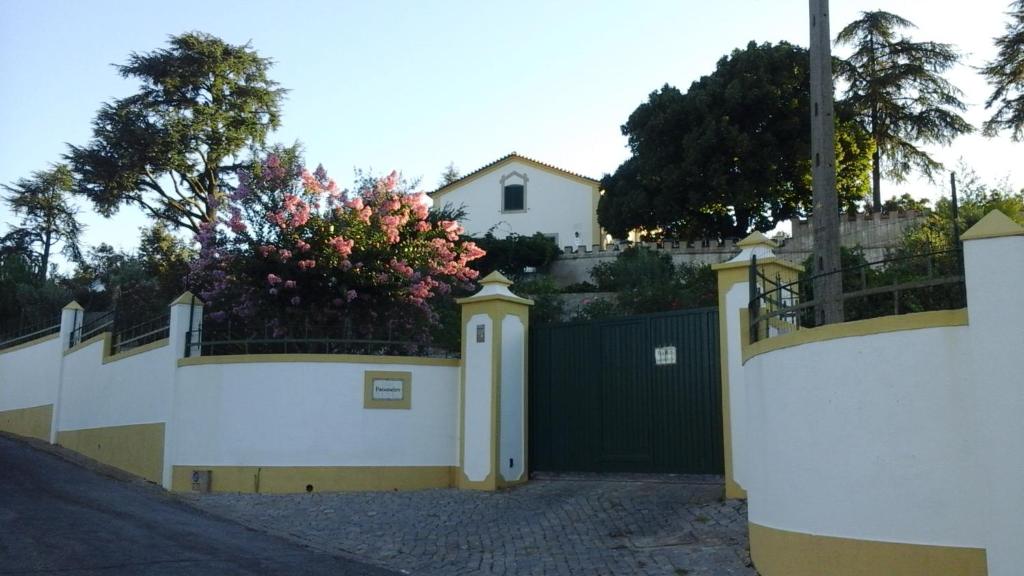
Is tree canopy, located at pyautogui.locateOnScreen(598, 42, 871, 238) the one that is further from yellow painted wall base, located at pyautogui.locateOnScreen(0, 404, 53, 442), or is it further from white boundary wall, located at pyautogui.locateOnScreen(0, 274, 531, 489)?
yellow painted wall base, located at pyautogui.locateOnScreen(0, 404, 53, 442)

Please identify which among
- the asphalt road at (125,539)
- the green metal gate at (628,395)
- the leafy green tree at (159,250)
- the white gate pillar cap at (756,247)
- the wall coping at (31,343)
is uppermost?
the leafy green tree at (159,250)

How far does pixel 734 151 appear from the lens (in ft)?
115

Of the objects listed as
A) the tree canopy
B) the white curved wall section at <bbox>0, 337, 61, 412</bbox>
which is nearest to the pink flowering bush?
the white curved wall section at <bbox>0, 337, 61, 412</bbox>

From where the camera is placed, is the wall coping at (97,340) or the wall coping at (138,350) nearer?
the wall coping at (138,350)

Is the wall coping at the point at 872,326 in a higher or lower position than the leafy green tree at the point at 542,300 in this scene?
lower

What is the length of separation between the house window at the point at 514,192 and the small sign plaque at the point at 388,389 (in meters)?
32.2

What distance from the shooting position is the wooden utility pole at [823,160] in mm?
11742

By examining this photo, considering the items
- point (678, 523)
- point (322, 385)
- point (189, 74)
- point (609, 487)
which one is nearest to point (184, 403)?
point (322, 385)

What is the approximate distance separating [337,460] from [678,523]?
542cm

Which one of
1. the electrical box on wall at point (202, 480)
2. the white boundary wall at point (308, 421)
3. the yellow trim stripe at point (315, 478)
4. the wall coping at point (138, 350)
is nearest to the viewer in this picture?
the yellow trim stripe at point (315, 478)

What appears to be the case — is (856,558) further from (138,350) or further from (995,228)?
(138,350)

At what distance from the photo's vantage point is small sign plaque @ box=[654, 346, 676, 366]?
39.8ft

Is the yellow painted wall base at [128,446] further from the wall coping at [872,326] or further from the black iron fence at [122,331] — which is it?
the wall coping at [872,326]

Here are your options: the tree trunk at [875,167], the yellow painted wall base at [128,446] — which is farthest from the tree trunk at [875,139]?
the yellow painted wall base at [128,446]
